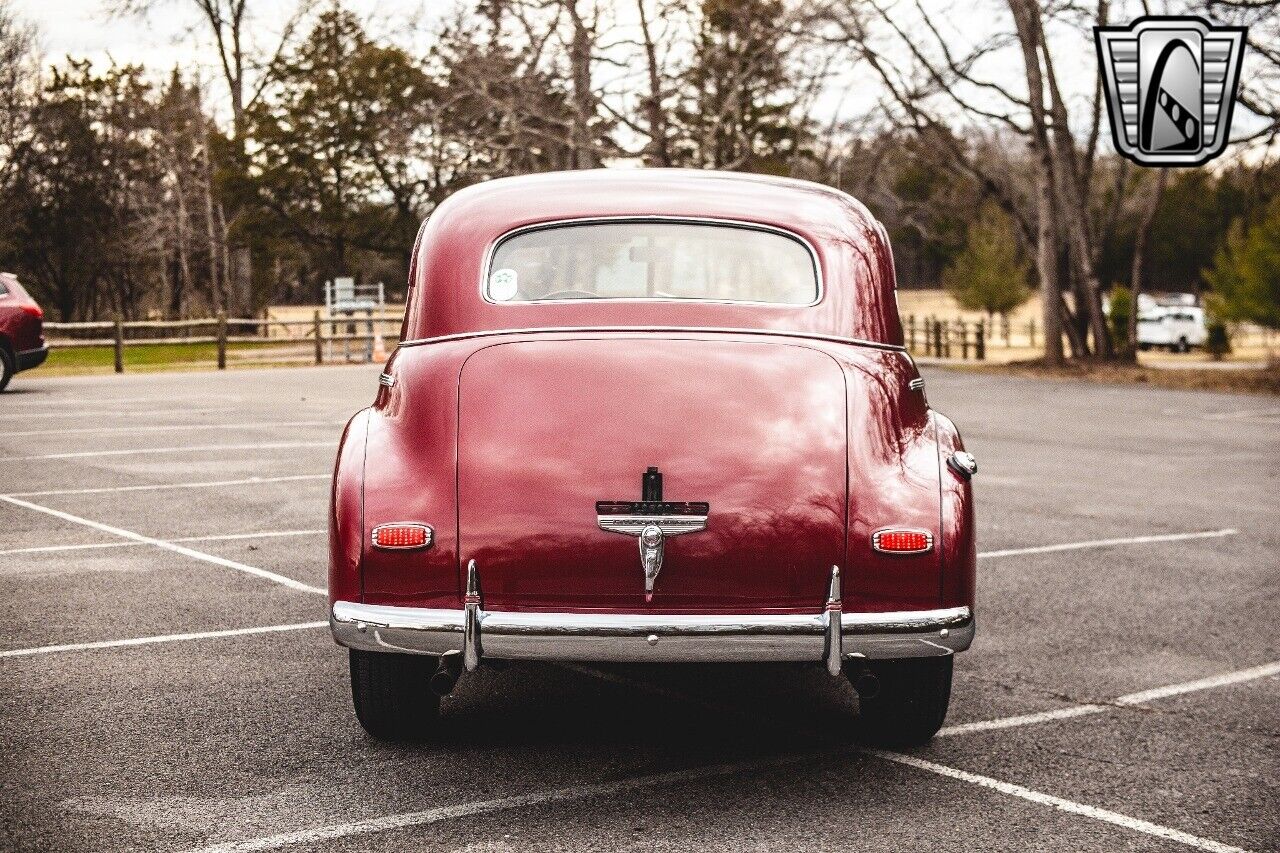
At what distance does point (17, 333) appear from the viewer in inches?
841

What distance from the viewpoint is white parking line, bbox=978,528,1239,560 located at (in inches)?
352

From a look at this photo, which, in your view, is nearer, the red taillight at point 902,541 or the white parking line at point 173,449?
the red taillight at point 902,541

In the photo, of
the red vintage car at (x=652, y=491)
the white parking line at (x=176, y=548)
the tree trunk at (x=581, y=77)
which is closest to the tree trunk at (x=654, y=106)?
the tree trunk at (x=581, y=77)

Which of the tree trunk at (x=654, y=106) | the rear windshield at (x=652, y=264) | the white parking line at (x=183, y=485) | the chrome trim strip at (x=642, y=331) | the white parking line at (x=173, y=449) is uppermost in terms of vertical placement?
the tree trunk at (x=654, y=106)

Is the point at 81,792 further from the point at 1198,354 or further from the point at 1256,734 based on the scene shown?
the point at 1198,354

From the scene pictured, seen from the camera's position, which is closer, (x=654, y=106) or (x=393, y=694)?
(x=393, y=694)

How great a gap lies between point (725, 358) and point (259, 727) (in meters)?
2.09

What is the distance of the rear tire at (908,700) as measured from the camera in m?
4.83

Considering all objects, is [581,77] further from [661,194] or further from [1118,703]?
[1118,703]

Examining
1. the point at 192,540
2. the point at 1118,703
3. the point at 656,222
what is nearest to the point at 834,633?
the point at 656,222

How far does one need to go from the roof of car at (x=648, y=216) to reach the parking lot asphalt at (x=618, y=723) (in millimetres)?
1417

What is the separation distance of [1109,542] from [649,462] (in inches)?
230

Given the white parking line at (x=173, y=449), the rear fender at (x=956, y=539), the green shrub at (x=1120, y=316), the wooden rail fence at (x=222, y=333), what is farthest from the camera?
the green shrub at (x=1120, y=316)

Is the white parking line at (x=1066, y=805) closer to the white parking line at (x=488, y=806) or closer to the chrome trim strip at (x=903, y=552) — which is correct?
the white parking line at (x=488, y=806)
